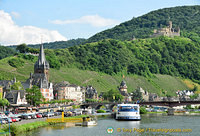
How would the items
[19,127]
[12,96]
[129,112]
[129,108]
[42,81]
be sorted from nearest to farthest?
[19,127] → [129,108] → [129,112] → [12,96] → [42,81]

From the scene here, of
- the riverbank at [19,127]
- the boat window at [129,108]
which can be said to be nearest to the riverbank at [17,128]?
the riverbank at [19,127]

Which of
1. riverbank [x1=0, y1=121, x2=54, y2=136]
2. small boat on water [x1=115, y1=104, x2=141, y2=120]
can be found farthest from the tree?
riverbank [x1=0, y1=121, x2=54, y2=136]

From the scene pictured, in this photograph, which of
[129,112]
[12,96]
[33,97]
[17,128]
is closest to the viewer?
[17,128]

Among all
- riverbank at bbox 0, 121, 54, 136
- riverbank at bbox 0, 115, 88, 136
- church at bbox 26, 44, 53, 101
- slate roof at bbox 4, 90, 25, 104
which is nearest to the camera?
riverbank at bbox 0, 121, 54, 136

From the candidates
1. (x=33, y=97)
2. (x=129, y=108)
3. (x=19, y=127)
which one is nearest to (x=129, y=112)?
(x=129, y=108)

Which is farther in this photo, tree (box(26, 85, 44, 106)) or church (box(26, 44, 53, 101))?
church (box(26, 44, 53, 101))

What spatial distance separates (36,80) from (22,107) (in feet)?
153

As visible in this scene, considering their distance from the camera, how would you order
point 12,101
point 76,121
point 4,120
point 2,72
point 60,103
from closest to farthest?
point 4,120 → point 76,121 → point 12,101 → point 60,103 → point 2,72

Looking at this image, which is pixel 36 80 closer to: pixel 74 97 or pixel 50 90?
pixel 50 90

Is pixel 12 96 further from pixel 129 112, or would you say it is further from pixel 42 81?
pixel 129 112

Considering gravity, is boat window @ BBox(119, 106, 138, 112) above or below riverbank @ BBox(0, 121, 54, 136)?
above

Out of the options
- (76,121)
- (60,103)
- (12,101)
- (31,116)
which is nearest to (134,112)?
(76,121)

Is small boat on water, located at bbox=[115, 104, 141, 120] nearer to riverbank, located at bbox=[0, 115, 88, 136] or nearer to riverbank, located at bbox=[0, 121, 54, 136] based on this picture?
riverbank, located at bbox=[0, 115, 88, 136]

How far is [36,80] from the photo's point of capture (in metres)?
176
